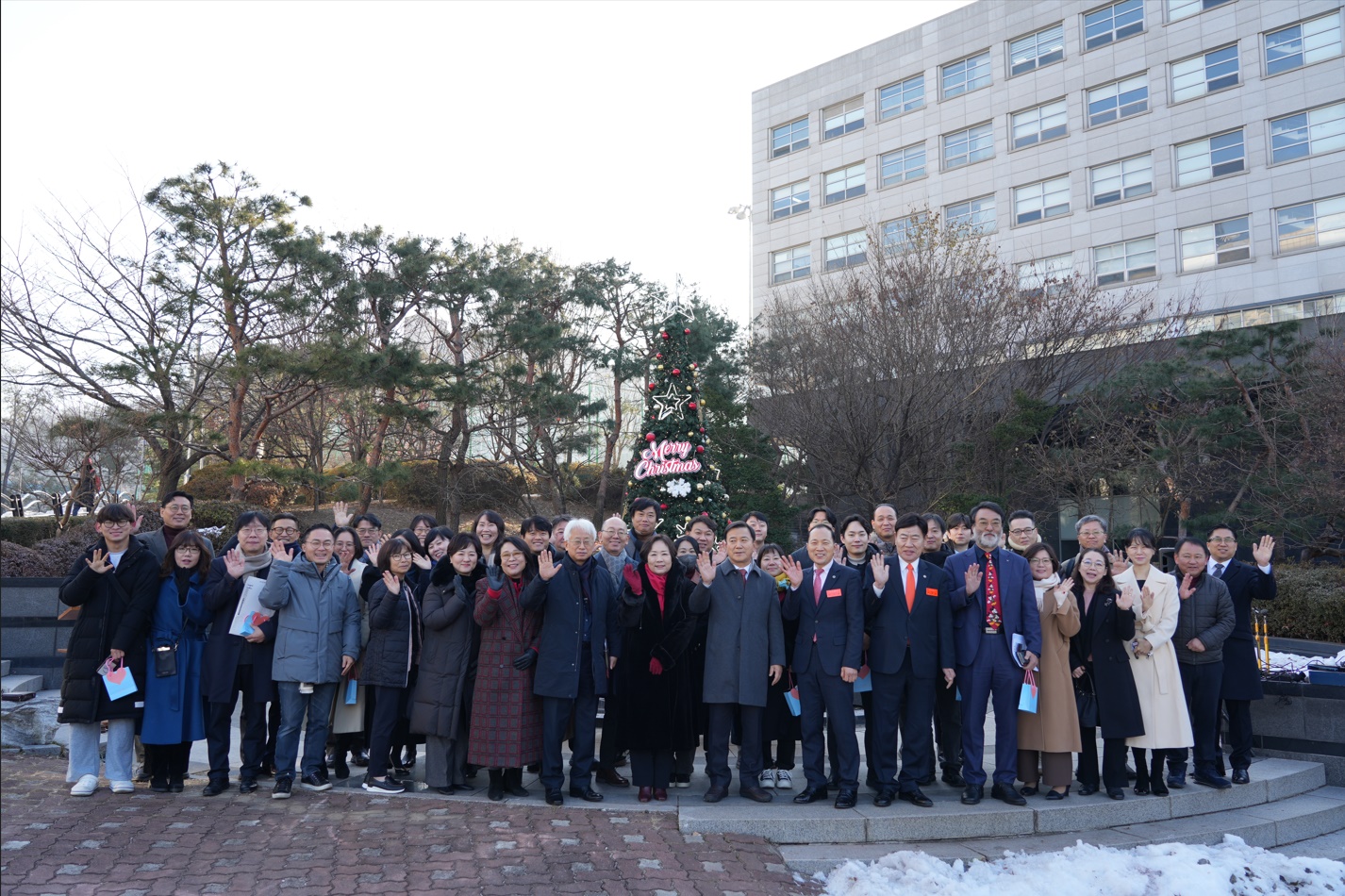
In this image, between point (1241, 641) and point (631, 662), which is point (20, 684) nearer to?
point (631, 662)

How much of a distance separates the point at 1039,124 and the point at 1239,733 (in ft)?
102

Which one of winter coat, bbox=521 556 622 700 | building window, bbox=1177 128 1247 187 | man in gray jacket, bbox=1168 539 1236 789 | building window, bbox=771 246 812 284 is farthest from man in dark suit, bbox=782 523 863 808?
building window, bbox=771 246 812 284

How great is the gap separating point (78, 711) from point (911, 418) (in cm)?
1522

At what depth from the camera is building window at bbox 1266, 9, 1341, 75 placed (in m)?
27.5

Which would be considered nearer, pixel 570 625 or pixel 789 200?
pixel 570 625

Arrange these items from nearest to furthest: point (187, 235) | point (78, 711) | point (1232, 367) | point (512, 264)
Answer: point (78, 711)
point (1232, 367)
point (187, 235)
point (512, 264)

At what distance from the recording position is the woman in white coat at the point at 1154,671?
265 inches

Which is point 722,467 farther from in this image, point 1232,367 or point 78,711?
point 78,711

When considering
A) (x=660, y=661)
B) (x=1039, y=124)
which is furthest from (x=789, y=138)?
(x=660, y=661)

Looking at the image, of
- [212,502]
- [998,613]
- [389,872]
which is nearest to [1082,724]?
[998,613]

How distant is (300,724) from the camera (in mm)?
6820

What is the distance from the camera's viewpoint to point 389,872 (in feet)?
16.6

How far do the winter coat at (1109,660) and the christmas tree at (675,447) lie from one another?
25.5 feet

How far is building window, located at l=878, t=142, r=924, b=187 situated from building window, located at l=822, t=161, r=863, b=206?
3.34 feet
